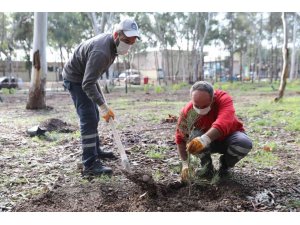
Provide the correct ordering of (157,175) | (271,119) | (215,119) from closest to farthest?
(215,119)
(157,175)
(271,119)

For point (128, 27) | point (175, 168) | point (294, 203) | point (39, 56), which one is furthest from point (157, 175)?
point (39, 56)

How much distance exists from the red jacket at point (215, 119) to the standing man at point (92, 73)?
0.70 m

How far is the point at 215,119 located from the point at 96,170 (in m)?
1.31

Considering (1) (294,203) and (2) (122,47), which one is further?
(2) (122,47)

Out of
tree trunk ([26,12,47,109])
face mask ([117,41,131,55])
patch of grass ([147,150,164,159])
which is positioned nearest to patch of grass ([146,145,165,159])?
patch of grass ([147,150,164,159])

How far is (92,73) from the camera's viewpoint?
311 cm

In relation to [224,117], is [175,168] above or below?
below

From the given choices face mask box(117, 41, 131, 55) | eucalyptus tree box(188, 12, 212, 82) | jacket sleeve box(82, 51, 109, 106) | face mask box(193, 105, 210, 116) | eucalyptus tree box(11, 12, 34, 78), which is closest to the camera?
face mask box(193, 105, 210, 116)

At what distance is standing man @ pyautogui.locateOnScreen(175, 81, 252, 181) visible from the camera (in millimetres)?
2749

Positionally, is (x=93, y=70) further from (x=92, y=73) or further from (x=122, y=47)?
(x=122, y=47)

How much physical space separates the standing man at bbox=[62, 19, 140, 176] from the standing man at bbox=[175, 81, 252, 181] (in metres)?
0.76

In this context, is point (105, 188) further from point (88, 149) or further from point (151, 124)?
point (151, 124)

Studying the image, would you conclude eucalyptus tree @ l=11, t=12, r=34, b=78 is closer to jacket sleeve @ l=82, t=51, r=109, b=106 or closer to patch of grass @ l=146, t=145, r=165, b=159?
patch of grass @ l=146, t=145, r=165, b=159

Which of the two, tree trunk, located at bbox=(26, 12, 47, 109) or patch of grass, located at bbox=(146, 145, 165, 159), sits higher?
tree trunk, located at bbox=(26, 12, 47, 109)
